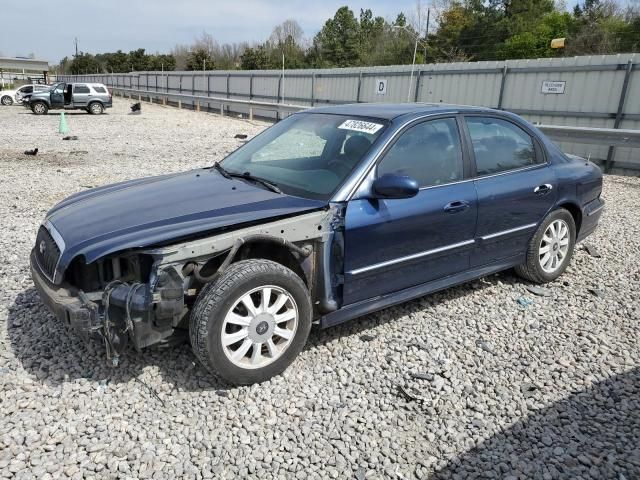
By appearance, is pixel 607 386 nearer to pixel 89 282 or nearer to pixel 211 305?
pixel 211 305

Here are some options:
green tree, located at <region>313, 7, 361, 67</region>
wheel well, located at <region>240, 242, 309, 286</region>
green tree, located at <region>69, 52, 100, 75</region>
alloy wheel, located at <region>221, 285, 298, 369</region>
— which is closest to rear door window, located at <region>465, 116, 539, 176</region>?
wheel well, located at <region>240, 242, 309, 286</region>

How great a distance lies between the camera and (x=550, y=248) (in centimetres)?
461

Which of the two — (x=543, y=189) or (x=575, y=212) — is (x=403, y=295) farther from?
(x=575, y=212)

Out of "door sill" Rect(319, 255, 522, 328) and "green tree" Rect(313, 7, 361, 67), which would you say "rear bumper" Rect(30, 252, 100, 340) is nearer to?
"door sill" Rect(319, 255, 522, 328)

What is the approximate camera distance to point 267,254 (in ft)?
10.5

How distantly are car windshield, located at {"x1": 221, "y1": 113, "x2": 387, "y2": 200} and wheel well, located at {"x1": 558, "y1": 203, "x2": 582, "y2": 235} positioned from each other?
7.39ft

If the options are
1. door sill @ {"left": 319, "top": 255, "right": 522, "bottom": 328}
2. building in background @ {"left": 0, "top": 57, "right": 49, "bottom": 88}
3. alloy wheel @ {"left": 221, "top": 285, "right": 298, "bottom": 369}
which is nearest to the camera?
alloy wheel @ {"left": 221, "top": 285, "right": 298, "bottom": 369}

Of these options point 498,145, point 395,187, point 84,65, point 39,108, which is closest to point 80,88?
point 39,108

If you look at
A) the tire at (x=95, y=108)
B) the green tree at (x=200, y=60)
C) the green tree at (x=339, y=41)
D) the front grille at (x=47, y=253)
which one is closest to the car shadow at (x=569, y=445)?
the front grille at (x=47, y=253)

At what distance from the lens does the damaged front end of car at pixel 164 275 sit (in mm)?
2725

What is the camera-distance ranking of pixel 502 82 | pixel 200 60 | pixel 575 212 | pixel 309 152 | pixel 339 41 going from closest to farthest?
1. pixel 309 152
2. pixel 575 212
3. pixel 502 82
4. pixel 200 60
5. pixel 339 41

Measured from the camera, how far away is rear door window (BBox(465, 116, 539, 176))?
3990mm

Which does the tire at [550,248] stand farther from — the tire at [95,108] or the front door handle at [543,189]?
the tire at [95,108]

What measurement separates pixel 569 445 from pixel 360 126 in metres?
2.44
